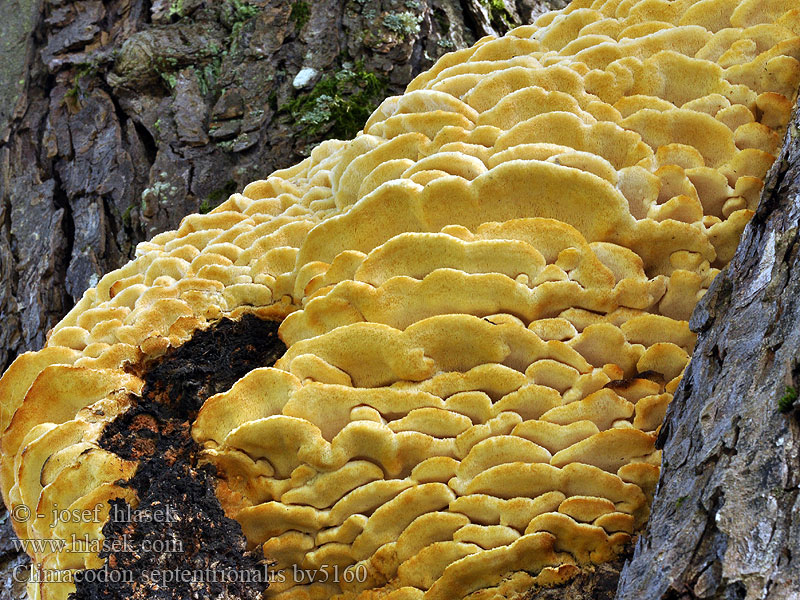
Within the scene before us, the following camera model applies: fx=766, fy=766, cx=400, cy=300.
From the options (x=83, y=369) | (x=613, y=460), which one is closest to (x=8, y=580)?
(x=83, y=369)

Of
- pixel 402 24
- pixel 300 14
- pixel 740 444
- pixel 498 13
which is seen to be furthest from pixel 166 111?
pixel 740 444

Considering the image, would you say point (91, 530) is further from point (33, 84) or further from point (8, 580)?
point (33, 84)

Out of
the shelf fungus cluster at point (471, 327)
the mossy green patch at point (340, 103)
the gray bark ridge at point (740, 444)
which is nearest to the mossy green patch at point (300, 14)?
the mossy green patch at point (340, 103)

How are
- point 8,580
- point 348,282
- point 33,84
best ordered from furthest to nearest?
point 33,84 < point 8,580 < point 348,282

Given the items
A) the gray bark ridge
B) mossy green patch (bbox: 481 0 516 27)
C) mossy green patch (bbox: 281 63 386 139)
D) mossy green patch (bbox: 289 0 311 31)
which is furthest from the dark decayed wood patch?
mossy green patch (bbox: 481 0 516 27)

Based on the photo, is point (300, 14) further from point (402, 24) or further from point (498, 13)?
point (498, 13)

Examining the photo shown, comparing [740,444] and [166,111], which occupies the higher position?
[166,111]
